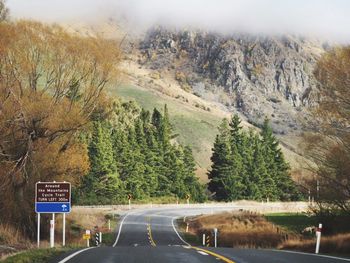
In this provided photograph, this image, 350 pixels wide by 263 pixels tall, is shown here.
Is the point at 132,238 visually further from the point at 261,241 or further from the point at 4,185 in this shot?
the point at 4,185

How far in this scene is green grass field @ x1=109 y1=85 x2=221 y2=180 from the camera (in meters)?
147

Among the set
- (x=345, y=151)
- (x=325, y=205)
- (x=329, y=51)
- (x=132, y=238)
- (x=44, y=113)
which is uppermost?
(x=329, y=51)

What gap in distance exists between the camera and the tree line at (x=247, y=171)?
91.8 meters

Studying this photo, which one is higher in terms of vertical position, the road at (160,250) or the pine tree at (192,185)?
the pine tree at (192,185)

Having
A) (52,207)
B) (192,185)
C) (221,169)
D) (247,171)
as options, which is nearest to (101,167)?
(192,185)

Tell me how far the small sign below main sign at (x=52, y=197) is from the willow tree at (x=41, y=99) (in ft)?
12.5

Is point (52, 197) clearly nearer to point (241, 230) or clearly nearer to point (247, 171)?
point (241, 230)

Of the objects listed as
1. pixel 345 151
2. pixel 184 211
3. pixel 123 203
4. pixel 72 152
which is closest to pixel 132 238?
pixel 72 152

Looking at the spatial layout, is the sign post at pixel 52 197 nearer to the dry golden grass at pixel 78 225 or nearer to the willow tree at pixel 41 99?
the willow tree at pixel 41 99

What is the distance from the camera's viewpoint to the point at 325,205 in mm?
35656

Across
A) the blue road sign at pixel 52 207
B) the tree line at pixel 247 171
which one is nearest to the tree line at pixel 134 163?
the tree line at pixel 247 171

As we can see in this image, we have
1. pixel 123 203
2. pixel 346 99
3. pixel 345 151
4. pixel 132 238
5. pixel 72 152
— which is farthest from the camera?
pixel 123 203

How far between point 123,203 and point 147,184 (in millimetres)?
7114

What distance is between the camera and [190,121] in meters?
165
